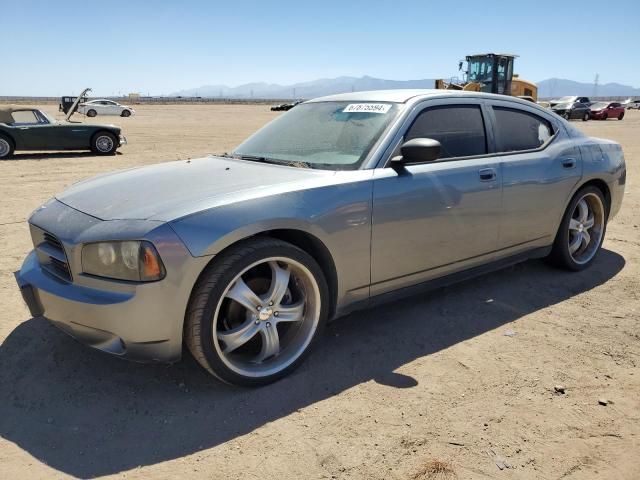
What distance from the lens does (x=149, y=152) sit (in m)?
14.8

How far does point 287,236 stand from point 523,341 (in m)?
1.72

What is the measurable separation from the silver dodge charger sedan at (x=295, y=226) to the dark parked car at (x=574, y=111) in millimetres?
37602

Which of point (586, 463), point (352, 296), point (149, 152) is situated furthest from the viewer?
point (149, 152)

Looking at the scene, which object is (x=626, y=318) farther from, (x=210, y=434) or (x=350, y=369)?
(x=210, y=434)

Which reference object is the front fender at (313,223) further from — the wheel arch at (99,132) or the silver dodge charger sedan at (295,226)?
the wheel arch at (99,132)

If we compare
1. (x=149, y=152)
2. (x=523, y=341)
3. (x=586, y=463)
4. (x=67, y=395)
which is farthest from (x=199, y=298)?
(x=149, y=152)

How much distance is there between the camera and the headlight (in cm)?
250

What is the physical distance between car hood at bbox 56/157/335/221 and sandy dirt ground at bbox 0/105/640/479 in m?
0.94

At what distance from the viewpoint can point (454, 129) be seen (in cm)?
384

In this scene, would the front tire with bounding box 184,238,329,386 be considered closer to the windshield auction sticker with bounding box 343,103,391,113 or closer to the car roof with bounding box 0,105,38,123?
the windshield auction sticker with bounding box 343,103,391,113

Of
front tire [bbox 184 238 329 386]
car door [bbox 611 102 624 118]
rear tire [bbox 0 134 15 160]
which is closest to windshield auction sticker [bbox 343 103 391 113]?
front tire [bbox 184 238 329 386]

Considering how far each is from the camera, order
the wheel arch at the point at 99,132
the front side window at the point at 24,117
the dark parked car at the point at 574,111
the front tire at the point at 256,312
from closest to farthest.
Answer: the front tire at the point at 256,312 < the front side window at the point at 24,117 < the wheel arch at the point at 99,132 < the dark parked car at the point at 574,111

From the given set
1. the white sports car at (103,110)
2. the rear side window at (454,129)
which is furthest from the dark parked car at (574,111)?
the rear side window at (454,129)

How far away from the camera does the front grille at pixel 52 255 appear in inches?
110
